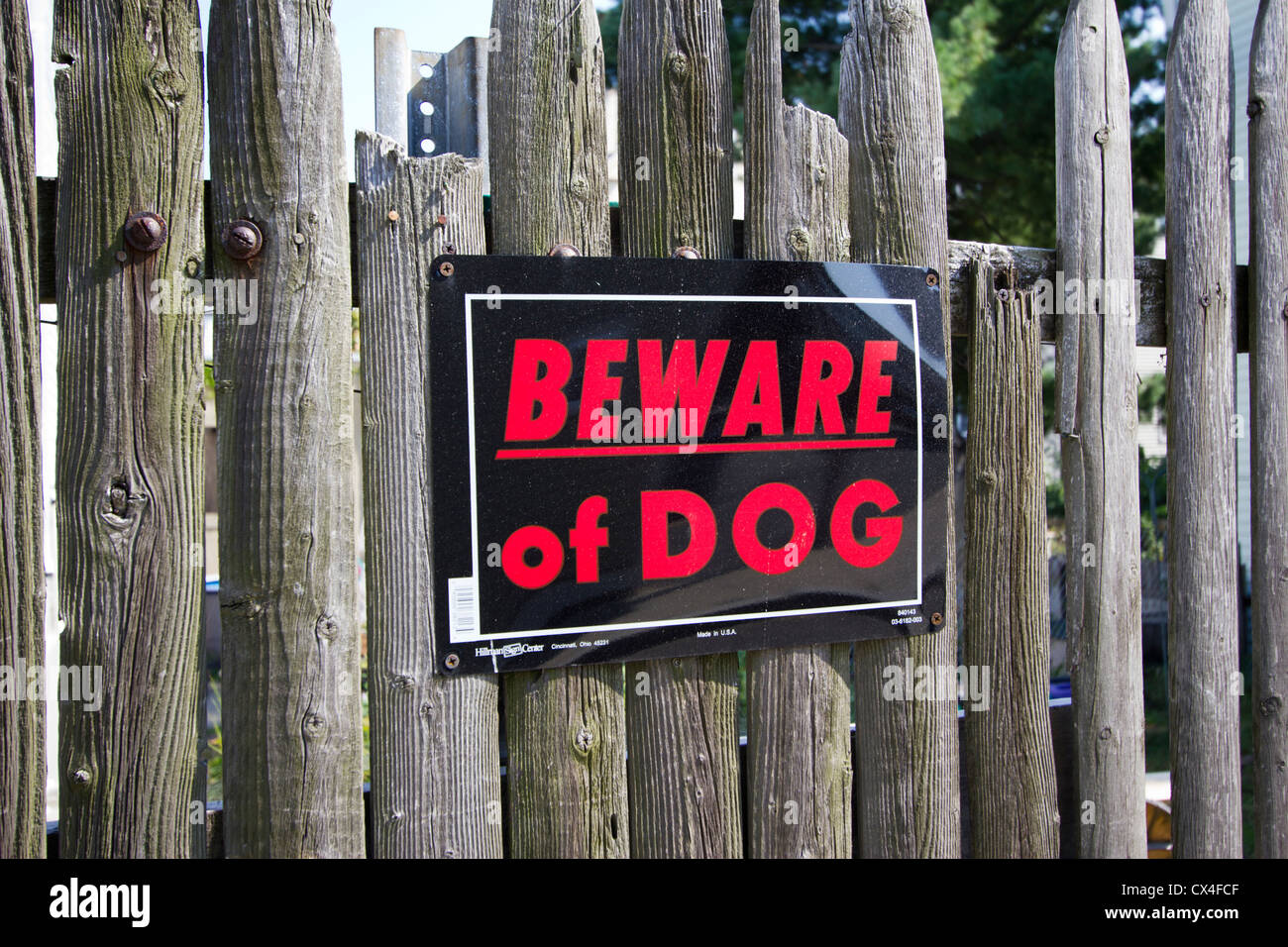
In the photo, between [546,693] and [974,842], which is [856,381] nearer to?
[546,693]

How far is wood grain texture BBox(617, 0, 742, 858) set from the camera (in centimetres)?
201

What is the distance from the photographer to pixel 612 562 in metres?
1.94

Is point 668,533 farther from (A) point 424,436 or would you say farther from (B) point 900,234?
(B) point 900,234

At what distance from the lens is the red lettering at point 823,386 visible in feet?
6.77

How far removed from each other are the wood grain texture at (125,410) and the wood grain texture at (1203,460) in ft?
7.48

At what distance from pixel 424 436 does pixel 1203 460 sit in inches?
75.2

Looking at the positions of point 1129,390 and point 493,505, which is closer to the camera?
point 493,505

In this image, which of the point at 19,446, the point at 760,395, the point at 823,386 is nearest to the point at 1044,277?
the point at 823,386

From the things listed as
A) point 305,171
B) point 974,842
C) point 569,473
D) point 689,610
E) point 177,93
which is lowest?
point 974,842

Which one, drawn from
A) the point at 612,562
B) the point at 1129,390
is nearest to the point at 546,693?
the point at 612,562

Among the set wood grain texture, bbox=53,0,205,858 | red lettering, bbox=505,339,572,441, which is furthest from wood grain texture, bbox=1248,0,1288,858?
wood grain texture, bbox=53,0,205,858

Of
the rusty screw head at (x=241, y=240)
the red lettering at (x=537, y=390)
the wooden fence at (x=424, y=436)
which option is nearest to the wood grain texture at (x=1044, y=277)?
the wooden fence at (x=424, y=436)

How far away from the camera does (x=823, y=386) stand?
6.81 ft

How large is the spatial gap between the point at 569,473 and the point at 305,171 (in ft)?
2.47
